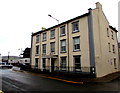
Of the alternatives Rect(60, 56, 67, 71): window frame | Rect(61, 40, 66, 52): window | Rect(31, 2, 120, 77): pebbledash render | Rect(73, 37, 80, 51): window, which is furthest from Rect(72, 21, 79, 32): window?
Rect(60, 56, 67, 71): window frame

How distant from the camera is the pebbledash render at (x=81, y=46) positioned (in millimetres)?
14743

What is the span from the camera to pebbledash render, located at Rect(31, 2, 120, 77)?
48.4 ft

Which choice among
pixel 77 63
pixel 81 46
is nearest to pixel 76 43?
pixel 81 46

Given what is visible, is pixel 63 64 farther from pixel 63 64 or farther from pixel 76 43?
pixel 76 43

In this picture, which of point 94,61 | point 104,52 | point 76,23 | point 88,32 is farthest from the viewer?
point 76,23

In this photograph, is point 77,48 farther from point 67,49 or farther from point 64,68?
point 64,68

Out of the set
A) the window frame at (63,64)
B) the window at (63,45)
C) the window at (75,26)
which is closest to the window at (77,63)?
the window frame at (63,64)

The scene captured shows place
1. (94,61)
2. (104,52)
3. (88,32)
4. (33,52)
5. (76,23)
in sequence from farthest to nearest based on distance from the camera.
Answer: (33,52) < (76,23) < (104,52) < (88,32) < (94,61)

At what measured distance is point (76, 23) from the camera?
17531 millimetres

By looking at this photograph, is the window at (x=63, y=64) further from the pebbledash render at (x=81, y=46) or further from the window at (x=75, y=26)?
the window at (x=75, y=26)

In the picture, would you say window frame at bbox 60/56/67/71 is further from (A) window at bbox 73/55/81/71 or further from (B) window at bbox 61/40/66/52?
(A) window at bbox 73/55/81/71

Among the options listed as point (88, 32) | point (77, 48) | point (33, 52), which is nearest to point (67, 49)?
point (77, 48)

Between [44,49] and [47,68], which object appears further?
[44,49]

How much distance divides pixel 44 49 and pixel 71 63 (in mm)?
8068
